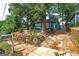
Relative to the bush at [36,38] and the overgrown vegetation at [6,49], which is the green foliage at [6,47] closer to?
the overgrown vegetation at [6,49]

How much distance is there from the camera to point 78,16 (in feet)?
Answer: 4.28

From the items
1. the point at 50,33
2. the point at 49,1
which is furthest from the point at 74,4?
the point at 50,33

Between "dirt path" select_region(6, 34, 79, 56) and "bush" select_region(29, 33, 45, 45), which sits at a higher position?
"bush" select_region(29, 33, 45, 45)

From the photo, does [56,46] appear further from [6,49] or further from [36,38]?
[6,49]

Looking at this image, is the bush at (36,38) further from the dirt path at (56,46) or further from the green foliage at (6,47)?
the green foliage at (6,47)

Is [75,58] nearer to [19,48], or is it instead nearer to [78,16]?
[78,16]

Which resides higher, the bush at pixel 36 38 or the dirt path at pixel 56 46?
the bush at pixel 36 38

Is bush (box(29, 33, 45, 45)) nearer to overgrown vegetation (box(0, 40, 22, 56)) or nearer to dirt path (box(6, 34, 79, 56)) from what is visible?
dirt path (box(6, 34, 79, 56))

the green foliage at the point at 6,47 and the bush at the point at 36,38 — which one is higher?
the bush at the point at 36,38

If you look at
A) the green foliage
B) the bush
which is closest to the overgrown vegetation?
the green foliage

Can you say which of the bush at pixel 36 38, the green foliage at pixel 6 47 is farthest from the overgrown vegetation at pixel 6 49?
the bush at pixel 36 38

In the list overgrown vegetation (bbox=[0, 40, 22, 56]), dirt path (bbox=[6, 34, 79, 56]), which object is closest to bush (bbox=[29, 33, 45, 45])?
dirt path (bbox=[6, 34, 79, 56])

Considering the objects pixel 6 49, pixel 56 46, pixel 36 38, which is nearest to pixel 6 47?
pixel 6 49

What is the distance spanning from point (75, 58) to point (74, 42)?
6.5 inches
